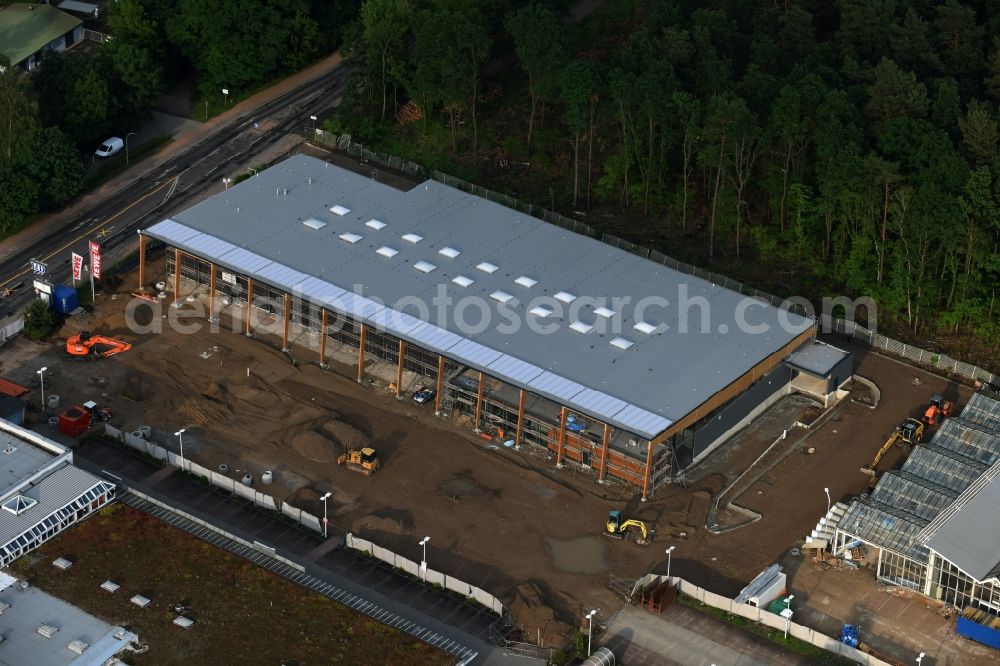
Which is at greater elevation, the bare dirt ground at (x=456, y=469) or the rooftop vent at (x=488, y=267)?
the rooftop vent at (x=488, y=267)

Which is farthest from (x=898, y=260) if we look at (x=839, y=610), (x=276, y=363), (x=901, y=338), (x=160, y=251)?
(x=160, y=251)

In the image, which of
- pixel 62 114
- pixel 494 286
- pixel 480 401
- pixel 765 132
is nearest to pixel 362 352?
pixel 480 401

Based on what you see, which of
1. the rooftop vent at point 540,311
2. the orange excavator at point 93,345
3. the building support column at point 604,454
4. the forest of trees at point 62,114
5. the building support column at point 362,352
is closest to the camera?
the building support column at point 604,454

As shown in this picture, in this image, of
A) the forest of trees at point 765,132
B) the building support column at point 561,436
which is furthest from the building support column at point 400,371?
the forest of trees at point 765,132

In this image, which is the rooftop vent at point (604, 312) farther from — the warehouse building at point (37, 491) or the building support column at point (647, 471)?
the warehouse building at point (37, 491)

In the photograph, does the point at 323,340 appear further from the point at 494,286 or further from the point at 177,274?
the point at 177,274

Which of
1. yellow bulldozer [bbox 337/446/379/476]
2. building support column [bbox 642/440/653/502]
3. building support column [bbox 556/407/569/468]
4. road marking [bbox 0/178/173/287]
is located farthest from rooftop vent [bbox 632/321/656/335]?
road marking [bbox 0/178/173/287]

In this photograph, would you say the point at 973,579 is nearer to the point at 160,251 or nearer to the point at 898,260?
the point at 898,260
